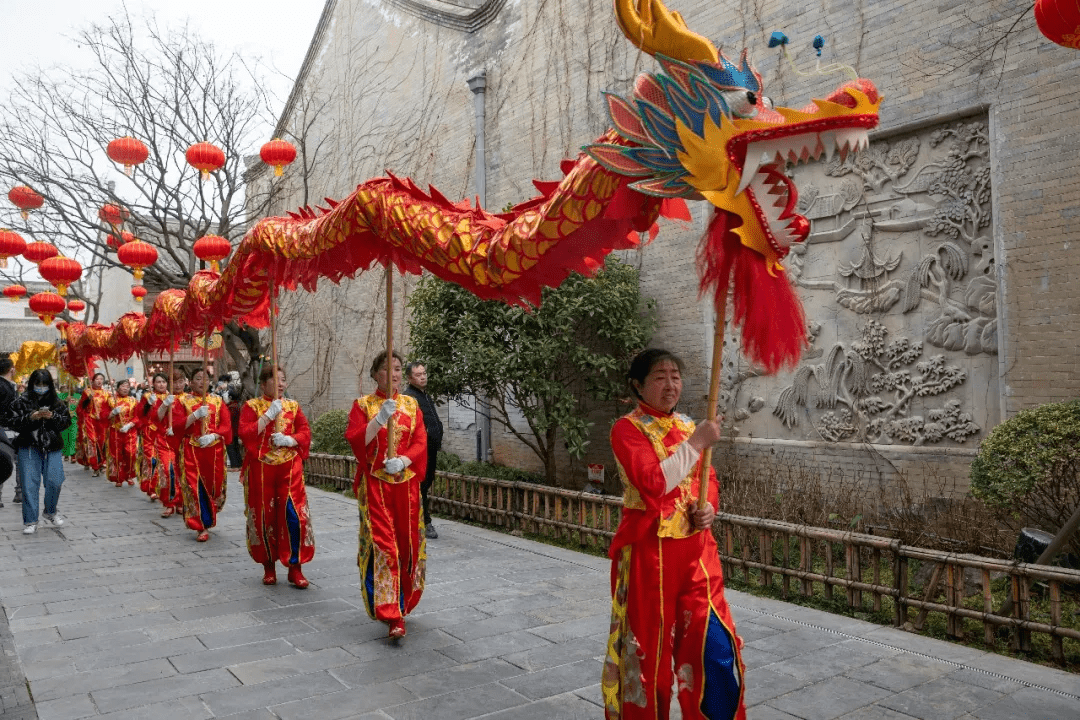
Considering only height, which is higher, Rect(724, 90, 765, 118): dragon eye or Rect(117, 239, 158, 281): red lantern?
Rect(117, 239, 158, 281): red lantern

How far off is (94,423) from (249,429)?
990 cm

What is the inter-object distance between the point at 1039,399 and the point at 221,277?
6039 mm

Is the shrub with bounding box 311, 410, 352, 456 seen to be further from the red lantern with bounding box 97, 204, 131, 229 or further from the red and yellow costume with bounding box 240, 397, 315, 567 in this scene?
the red and yellow costume with bounding box 240, 397, 315, 567

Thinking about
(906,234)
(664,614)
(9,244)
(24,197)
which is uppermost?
(24,197)

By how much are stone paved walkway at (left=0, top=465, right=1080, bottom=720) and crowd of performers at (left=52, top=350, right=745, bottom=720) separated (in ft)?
1.48

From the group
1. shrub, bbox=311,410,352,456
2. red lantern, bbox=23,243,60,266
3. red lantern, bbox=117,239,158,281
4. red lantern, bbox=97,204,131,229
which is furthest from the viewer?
shrub, bbox=311,410,352,456

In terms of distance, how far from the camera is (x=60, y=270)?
10438 mm

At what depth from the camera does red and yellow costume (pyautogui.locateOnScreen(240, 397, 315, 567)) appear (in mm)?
6035

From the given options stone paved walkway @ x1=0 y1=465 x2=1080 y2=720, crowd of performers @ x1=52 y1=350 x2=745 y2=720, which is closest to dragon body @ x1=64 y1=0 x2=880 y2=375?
crowd of performers @ x1=52 y1=350 x2=745 y2=720

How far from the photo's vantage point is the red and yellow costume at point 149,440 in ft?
34.9

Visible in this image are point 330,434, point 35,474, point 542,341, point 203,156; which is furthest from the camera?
point 330,434

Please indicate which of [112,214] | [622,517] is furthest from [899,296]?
[112,214]

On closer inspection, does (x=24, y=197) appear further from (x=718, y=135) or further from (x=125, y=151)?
(x=718, y=135)

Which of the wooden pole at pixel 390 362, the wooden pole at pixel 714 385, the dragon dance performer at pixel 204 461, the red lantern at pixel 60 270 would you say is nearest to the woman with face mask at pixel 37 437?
the dragon dance performer at pixel 204 461
